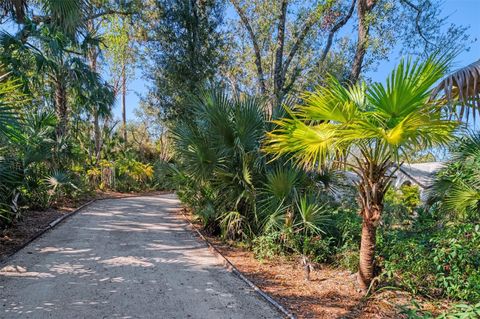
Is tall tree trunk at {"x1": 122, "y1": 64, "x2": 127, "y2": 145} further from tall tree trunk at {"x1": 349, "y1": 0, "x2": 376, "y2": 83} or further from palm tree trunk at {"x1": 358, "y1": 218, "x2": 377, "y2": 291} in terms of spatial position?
palm tree trunk at {"x1": 358, "y1": 218, "x2": 377, "y2": 291}

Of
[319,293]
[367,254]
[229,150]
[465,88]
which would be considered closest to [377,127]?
[465,88]

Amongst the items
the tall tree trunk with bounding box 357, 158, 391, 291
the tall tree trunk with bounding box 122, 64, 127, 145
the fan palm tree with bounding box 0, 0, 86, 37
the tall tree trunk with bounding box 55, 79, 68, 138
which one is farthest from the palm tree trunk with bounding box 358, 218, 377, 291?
the tall tree trunk with bounding box 122, 64, 127, 145

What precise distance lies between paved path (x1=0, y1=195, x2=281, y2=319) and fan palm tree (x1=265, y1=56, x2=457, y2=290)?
183 cm

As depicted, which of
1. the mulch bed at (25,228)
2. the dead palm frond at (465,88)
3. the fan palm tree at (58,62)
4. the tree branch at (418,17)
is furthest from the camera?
the tree branch at (418,17)

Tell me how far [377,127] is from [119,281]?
3.58 meters

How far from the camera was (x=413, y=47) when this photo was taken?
395 inches

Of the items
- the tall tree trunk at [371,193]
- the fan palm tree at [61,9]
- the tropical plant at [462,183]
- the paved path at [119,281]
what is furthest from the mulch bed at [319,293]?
the fan palm tree at [61,9]

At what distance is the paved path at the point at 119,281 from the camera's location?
3.25m

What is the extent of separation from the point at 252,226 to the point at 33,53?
22.8 feet

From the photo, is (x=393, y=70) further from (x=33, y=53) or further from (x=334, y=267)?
(x=33, y=53)

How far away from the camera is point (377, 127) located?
2.94 meters

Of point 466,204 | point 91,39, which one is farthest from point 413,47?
point 91,39

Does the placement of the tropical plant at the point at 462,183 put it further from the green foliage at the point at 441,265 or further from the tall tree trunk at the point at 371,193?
the tall tree trunk at the point at 371,193

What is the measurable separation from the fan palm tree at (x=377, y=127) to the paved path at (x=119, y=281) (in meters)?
1.83
